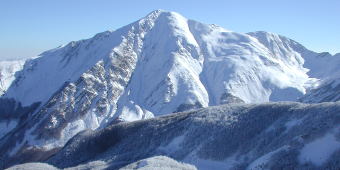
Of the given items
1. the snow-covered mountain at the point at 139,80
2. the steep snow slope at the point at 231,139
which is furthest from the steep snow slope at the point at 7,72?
the steep snow slope at the point at 231,139

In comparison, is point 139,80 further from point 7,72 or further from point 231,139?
point 231,139

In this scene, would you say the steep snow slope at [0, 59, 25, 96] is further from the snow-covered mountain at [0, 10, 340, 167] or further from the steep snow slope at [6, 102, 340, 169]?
the steep snow slope at [6, 102, 340, 169]

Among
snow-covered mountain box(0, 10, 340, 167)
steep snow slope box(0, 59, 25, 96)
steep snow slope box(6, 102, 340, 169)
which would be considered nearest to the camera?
steep snow slope box(6, 102, 340, 169)

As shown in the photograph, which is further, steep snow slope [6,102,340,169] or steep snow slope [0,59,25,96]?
steep snow slope [0,59,25,96]

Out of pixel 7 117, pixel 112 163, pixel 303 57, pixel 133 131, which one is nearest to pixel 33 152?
pixel 7 117

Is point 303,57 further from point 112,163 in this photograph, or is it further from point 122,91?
point 112,163

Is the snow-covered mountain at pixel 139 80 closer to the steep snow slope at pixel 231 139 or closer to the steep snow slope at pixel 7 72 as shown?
the steep snow slope at pixel 7 72

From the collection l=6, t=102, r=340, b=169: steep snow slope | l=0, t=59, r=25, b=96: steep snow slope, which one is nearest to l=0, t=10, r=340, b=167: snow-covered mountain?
l=0, t=59, r=25, b=96: steep snow slope
